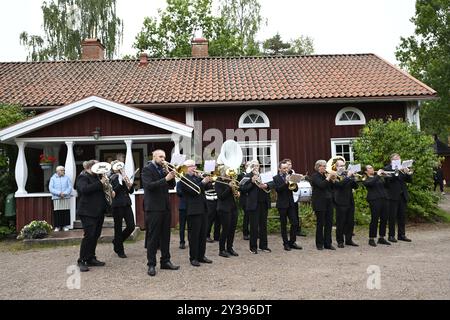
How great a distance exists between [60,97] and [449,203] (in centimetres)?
A: 1480

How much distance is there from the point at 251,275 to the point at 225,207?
165cm

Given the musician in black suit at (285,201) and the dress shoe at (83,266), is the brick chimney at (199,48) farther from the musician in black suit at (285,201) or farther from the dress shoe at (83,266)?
the dress shoe at (83,266)

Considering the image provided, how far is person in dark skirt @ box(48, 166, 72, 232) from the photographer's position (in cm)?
1022

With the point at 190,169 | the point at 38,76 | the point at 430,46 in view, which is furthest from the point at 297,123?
the point at 430,46

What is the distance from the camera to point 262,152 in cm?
1327

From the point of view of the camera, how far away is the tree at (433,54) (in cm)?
2284

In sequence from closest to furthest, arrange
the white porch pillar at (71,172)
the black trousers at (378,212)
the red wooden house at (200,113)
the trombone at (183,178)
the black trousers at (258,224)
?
the trombone at (183,178), the black trousers at (258,224), the black trousers at (378,212), the white porch pillar at (71,172), the red wooden house at (200,113)

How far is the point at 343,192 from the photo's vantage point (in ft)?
26.8

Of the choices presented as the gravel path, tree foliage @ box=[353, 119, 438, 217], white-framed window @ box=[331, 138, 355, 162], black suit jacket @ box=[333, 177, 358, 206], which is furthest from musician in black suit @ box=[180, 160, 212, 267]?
white-framed window @ box=[331, 138, 355, 162]

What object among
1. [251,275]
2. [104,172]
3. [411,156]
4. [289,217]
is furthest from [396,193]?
[104,172]

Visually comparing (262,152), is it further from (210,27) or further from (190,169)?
(210,27)

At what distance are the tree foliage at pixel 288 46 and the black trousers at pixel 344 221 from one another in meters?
31.6

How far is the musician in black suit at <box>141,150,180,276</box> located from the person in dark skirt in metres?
4.84

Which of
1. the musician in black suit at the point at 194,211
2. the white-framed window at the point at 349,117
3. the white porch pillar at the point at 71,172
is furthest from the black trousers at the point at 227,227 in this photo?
the white-framed window at the point at 349,117
